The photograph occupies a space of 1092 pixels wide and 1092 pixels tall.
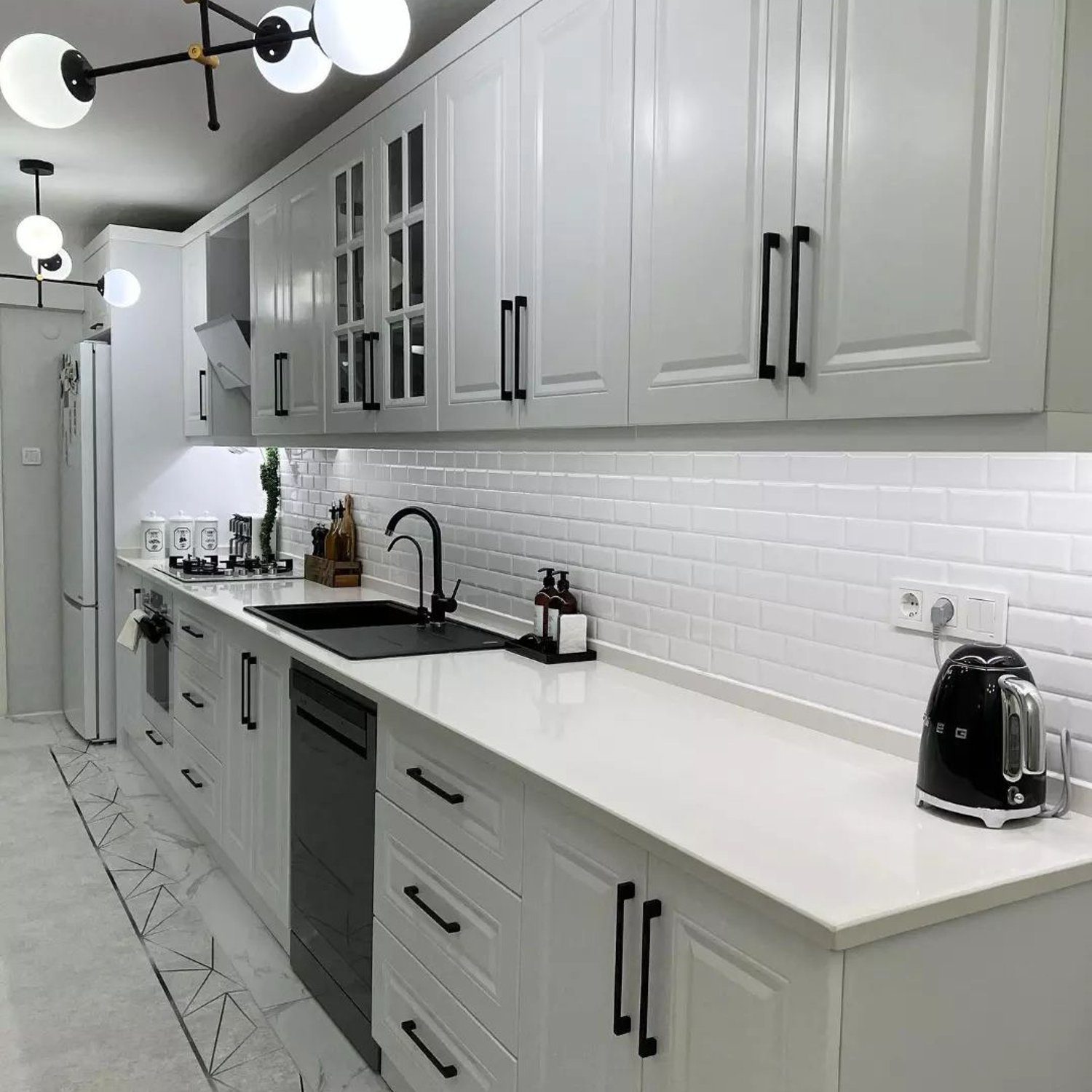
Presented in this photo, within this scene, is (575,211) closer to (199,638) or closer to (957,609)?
(957,609)

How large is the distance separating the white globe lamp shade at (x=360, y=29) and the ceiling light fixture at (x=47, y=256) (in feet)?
7.90

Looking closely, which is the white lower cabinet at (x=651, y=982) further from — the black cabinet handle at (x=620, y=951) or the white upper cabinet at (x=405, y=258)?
the white upper cabinet at (x=405, y=258)

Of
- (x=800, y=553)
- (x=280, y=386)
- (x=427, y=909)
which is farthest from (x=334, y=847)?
(x=280, y=386)

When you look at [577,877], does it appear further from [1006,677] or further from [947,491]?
[947,491]

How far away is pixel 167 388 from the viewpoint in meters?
5.11

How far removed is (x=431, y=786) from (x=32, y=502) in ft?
15.1

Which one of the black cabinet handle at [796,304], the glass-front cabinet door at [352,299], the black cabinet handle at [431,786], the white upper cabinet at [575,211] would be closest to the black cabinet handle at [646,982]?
the black cabinet handle at [431,786]

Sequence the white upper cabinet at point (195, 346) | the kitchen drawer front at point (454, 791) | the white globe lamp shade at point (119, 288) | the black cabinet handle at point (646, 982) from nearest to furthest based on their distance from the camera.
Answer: the black cabinet handle at point (646, 982), the kitchen drawer front at point (454, 791), the white globe lamp shade at point (119, 288), the white upper cabinet at point (195, 346)

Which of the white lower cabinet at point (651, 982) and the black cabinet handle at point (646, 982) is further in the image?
the black cabinet handle at point (646, 982)

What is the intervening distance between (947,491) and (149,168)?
3887 millimetres

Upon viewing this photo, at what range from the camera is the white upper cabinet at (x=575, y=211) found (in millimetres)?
1996

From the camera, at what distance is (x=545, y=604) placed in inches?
107

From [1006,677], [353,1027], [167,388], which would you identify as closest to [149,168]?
[167,388]

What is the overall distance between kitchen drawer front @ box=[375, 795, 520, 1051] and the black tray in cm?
57
